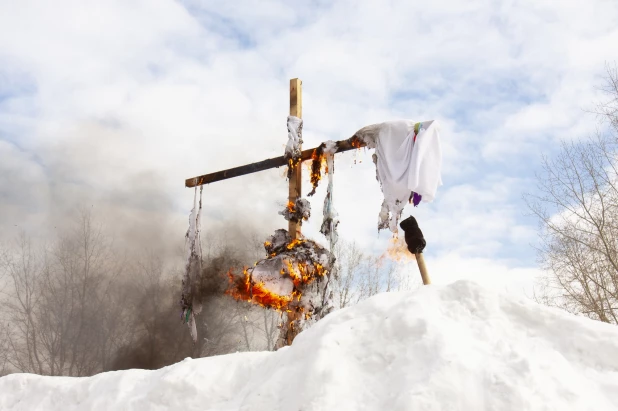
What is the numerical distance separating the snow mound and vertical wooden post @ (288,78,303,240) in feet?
17.2

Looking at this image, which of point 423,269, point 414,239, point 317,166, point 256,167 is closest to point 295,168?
point 317,166

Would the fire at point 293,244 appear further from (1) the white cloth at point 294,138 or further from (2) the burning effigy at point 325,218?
(1) the white cloth at point 294,138

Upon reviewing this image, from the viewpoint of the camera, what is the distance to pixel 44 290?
2503 centimetres

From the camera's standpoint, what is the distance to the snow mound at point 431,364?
2873mm

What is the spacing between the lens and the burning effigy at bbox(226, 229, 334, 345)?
29.0 feet

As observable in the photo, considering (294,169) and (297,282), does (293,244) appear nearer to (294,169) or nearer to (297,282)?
(297,282)

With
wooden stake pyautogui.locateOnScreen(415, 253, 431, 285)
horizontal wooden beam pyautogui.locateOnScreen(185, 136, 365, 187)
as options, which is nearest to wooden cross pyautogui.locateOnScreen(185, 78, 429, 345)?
horizontal wooden beam pyautogui.locateOnScreen(185, 136, 365, 187)

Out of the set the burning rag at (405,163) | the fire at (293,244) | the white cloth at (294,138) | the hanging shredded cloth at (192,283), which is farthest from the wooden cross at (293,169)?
the hanging shredded cloth at (192,283)

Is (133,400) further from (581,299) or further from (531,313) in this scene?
(581,299)

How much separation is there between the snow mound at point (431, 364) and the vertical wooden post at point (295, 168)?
525cm

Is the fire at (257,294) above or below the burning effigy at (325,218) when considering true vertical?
below

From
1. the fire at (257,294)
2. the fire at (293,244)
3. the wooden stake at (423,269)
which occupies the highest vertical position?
the fire at (293,244)

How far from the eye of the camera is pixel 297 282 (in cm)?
884

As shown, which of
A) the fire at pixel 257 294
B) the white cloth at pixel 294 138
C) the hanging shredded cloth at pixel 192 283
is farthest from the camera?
the hanging shredded cloth at pixel 192 283
